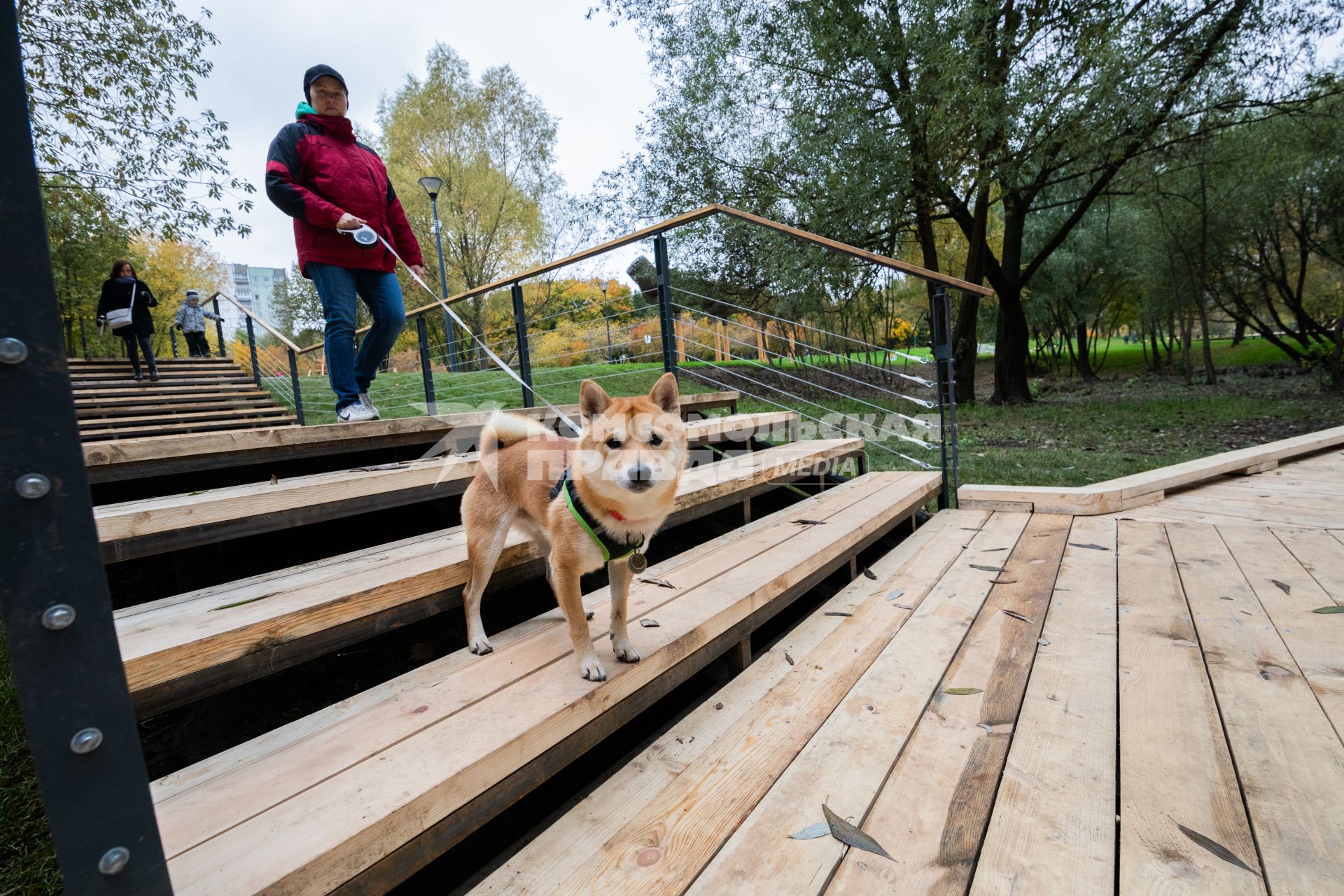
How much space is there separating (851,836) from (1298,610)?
217 cm

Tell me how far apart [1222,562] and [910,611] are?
165cm

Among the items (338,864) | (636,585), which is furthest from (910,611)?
(338,864)

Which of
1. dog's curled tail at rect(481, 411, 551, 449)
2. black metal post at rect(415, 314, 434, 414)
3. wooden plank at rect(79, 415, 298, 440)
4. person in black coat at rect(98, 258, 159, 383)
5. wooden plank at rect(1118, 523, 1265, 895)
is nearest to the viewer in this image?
wooden plank at rect(1118, 523, 1265, 895)

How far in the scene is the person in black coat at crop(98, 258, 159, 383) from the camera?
25.8 feet

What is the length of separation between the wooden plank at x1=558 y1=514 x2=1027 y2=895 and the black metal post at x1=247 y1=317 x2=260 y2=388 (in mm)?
8287

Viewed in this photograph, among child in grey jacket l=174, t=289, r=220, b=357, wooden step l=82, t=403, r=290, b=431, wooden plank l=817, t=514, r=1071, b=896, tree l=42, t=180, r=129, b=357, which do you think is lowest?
wooden plank l=817, t=514, r=1071, b=896

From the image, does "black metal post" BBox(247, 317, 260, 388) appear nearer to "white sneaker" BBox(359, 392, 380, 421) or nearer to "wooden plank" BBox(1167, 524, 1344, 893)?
"white sneaker" BBox(359, 392, 380, 421)

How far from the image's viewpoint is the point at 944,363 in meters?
3.79

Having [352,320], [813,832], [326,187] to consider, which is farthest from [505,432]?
[326,187]

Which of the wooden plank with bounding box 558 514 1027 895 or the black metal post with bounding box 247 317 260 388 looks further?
the black metal post with bounding box 247 317 260 388

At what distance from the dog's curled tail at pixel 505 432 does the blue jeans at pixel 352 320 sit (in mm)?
1435

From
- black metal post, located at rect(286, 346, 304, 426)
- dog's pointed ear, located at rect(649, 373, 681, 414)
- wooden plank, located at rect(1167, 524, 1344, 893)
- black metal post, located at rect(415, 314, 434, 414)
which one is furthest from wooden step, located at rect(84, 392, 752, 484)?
black metal post, located at rect(286, 346, 304, 426)

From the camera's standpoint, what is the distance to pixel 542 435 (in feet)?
6.97

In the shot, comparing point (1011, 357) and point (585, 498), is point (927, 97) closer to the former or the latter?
point (1011, 357)
